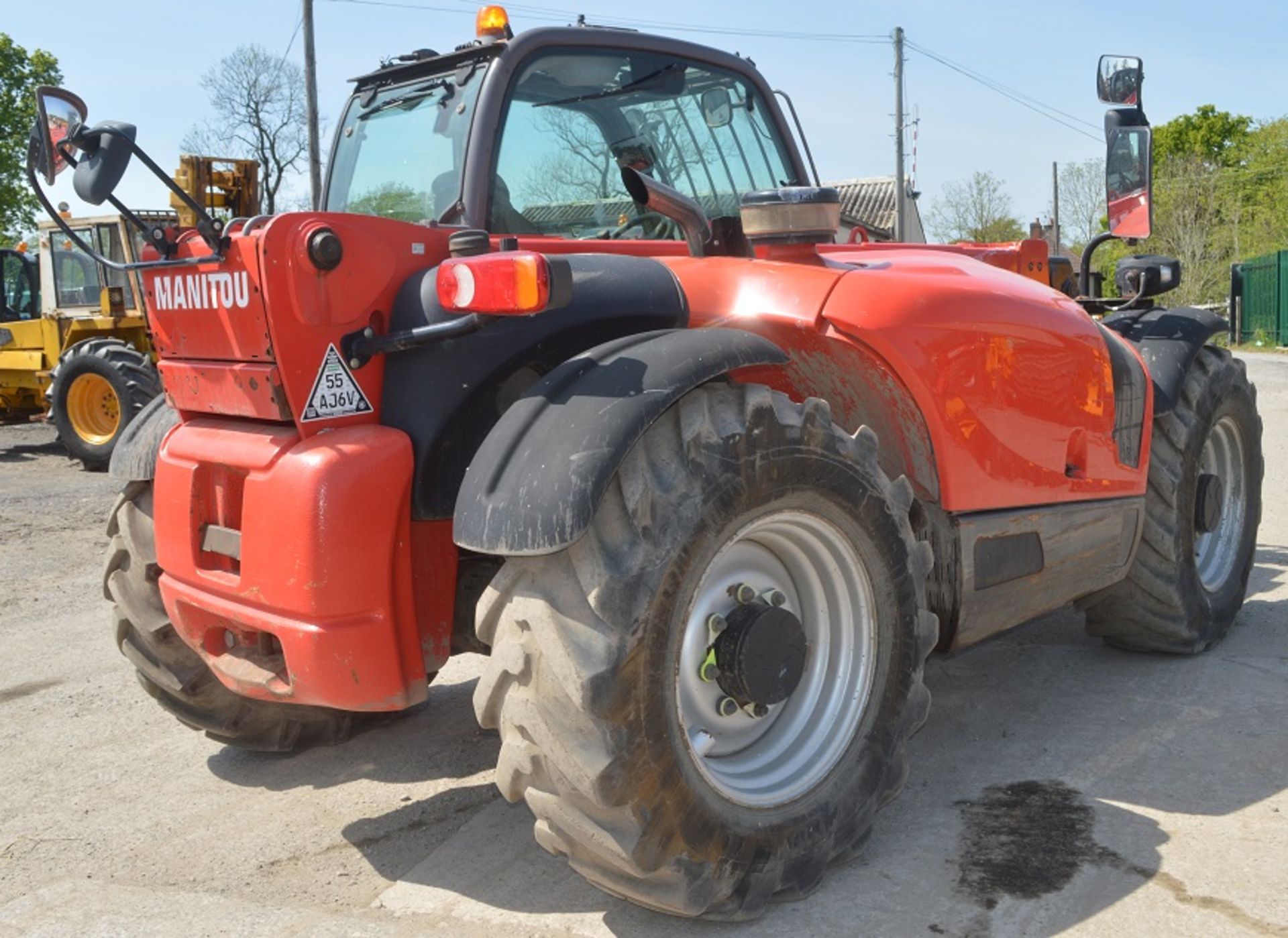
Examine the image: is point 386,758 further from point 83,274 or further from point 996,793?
point 83,274

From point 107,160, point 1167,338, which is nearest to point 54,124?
point 107,160

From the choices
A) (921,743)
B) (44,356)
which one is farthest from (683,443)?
(44,356)

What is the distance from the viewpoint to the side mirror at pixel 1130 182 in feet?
13.6

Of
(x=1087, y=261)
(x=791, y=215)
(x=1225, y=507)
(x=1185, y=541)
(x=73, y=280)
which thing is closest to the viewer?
(x=791, y=215)

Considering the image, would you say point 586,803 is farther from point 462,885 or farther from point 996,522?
point 996,522

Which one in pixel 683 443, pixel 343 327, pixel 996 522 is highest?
pixel 343 327

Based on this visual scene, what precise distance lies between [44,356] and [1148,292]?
1380 centimetres

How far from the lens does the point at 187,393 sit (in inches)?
128

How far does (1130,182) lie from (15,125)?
39.0 m

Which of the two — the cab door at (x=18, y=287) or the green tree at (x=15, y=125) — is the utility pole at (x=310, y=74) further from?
the green tree at (x=15, y=125)

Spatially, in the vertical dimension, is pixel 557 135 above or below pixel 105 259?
above

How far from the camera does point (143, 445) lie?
3.67m

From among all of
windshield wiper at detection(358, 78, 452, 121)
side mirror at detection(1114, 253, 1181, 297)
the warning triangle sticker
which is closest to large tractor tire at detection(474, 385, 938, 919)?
the warning triangle sticker

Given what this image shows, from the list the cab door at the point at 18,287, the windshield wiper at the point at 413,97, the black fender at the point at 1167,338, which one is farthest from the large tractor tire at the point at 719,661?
the cab door at the point at 18,287
